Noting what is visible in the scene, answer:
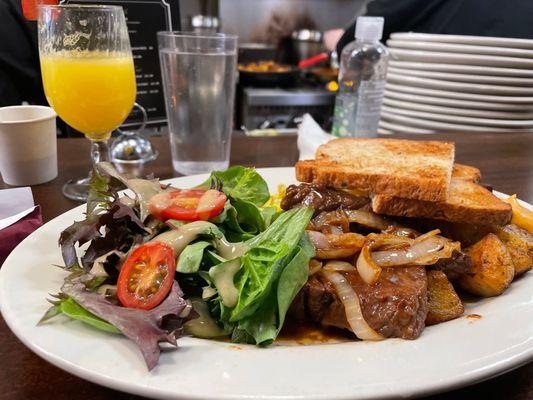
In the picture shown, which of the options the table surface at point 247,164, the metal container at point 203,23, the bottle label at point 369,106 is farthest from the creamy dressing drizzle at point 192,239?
the metal container at point 203,23

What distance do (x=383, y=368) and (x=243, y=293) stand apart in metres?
0.34

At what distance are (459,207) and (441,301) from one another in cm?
35

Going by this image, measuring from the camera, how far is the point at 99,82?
173 cm

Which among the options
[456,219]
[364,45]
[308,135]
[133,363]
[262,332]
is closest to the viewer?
[133,363]

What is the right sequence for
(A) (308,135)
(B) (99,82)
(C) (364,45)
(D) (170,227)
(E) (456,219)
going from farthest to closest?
(C) (364,45) → (A) (308,135) → (B) (99,82) → (E) (456,219) → (D) (170,227)

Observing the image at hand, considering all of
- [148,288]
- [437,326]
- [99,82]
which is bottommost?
[437,326]

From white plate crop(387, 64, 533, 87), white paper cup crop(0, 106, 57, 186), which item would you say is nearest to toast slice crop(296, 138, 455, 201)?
white paper cup crop(0, 106, 57, 186)

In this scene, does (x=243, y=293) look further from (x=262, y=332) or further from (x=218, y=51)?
(x=218, y=51)

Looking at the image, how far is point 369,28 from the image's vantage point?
2.58m

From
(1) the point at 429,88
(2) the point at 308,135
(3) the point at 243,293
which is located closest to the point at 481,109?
(1) the point at 429,88

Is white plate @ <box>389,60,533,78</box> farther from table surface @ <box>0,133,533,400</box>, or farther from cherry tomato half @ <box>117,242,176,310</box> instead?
cherry tomato half @ <box>117,242,176,310</box>

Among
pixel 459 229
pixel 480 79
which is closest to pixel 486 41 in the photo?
pixel 480 79

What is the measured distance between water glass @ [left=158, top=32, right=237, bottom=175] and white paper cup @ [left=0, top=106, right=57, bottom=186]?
53cm

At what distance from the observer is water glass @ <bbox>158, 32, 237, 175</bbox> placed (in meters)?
1.96
